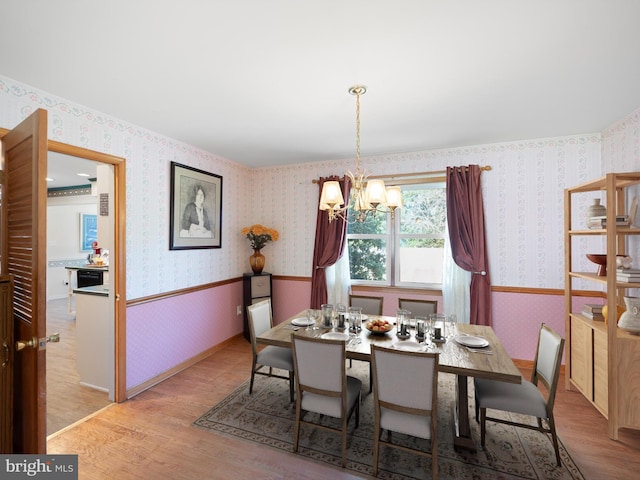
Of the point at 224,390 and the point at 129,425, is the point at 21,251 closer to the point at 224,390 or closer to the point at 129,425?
the point at 129,425

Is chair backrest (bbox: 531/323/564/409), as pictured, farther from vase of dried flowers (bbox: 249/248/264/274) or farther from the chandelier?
vase of dried flowers (bbox: 249/248/264/274)

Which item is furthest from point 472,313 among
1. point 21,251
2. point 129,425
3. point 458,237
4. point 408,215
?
point 21,251

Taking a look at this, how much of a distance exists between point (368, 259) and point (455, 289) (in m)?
1.14

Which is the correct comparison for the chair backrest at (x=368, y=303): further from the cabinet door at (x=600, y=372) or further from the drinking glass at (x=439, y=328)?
the cabinet door at (x=600, y=372)

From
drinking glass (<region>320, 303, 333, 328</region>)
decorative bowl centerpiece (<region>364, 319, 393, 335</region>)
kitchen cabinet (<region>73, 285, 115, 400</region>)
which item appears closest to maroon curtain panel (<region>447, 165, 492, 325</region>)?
decorative bowl centerpiece (<region>364, 319, 393, 335</region>)

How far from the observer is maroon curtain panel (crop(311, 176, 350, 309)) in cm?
397

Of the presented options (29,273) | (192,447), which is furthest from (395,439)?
(29,273)

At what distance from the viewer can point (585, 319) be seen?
8.87ft

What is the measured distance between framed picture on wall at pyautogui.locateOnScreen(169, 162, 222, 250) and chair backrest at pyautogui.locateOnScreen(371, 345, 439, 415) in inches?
101

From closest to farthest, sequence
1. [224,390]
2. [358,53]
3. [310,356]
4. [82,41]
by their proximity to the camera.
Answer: [82,41], [358,53], [310,356], [224,390]

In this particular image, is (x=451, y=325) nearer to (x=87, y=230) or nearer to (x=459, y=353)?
A: (x=459, y=353)

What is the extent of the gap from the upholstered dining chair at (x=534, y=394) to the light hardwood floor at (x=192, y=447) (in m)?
0.46

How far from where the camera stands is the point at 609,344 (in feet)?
7.28

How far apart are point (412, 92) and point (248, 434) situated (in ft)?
9.34
